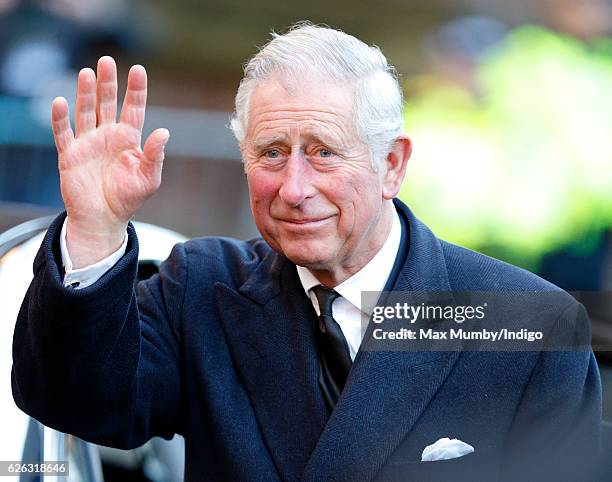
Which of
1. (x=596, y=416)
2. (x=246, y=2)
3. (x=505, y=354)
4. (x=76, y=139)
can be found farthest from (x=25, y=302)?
(x=246, y=2)

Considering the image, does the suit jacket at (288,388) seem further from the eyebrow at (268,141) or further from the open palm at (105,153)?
the eyebrow at (268,141)

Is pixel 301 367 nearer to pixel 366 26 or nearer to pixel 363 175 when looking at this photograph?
pixel 363 175

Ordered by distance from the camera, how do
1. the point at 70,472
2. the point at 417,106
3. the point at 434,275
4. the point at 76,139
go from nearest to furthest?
1. the point at 76,139
2. the point at 70,472
3. the point at 434,275
4. the point at 417,106

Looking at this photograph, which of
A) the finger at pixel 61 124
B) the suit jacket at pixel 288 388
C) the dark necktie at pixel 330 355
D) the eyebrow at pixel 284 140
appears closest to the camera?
the finger at pixel 61 124

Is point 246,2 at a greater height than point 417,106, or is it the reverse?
point 246,2

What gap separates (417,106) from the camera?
809 centimetres

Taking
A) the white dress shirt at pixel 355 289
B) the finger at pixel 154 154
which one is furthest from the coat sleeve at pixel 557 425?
the finger at pixel 154 154

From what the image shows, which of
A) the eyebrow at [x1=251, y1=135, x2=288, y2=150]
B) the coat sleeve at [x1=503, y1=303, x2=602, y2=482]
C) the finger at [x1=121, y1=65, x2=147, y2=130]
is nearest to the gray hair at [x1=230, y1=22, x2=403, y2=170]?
the eyebrow at [x1=251, y1=135, x2=288, y2=150]

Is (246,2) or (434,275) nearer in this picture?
(434,275)

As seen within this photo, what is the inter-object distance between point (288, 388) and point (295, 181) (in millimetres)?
495

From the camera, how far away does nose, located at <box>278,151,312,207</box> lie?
7.64 feet

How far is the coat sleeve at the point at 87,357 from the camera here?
2.12 m

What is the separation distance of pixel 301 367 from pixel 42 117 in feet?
20.5

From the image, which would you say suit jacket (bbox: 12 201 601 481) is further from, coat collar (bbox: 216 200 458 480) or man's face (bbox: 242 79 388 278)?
man's face (bbox: 242 79 388 278)
